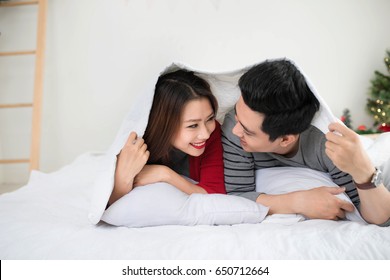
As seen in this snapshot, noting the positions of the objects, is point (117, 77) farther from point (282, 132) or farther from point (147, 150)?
point (282, 132)

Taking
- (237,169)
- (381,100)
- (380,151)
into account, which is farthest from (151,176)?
(381,100)

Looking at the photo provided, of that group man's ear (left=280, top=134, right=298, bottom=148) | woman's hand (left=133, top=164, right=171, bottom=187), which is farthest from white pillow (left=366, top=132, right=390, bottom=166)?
woman's hand (left=133, top=164, right=171, bottom=187)

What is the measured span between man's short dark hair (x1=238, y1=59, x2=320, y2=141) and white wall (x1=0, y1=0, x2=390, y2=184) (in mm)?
1820

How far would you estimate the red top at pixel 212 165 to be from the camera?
1.26 metres

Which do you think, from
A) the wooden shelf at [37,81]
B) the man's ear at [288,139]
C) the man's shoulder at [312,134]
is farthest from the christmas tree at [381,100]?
the wooden shelf at [37,81]

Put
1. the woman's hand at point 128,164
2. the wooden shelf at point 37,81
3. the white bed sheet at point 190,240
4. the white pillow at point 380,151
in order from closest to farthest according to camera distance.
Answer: the white bed sheet at point 190,240
the woman's hand at point 128,164
the white pillow at point 380,151
the wooden shelf at point 37,81

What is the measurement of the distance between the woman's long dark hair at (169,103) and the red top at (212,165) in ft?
0.40

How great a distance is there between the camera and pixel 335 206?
107cm

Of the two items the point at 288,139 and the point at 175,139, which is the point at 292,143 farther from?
the point at 175,139

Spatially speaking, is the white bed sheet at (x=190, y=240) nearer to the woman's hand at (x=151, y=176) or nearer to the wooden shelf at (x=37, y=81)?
the woman's hand at (x=151, y=176)

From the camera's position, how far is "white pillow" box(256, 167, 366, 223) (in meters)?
1.19

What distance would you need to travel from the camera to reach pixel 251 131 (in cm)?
114

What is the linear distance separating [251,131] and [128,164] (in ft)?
1.30

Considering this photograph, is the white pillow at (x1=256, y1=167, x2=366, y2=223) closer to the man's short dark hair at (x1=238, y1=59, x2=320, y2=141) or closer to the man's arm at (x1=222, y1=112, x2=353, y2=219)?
the man's arm at (x1=222, y1=112, x2=353, y2=219)
